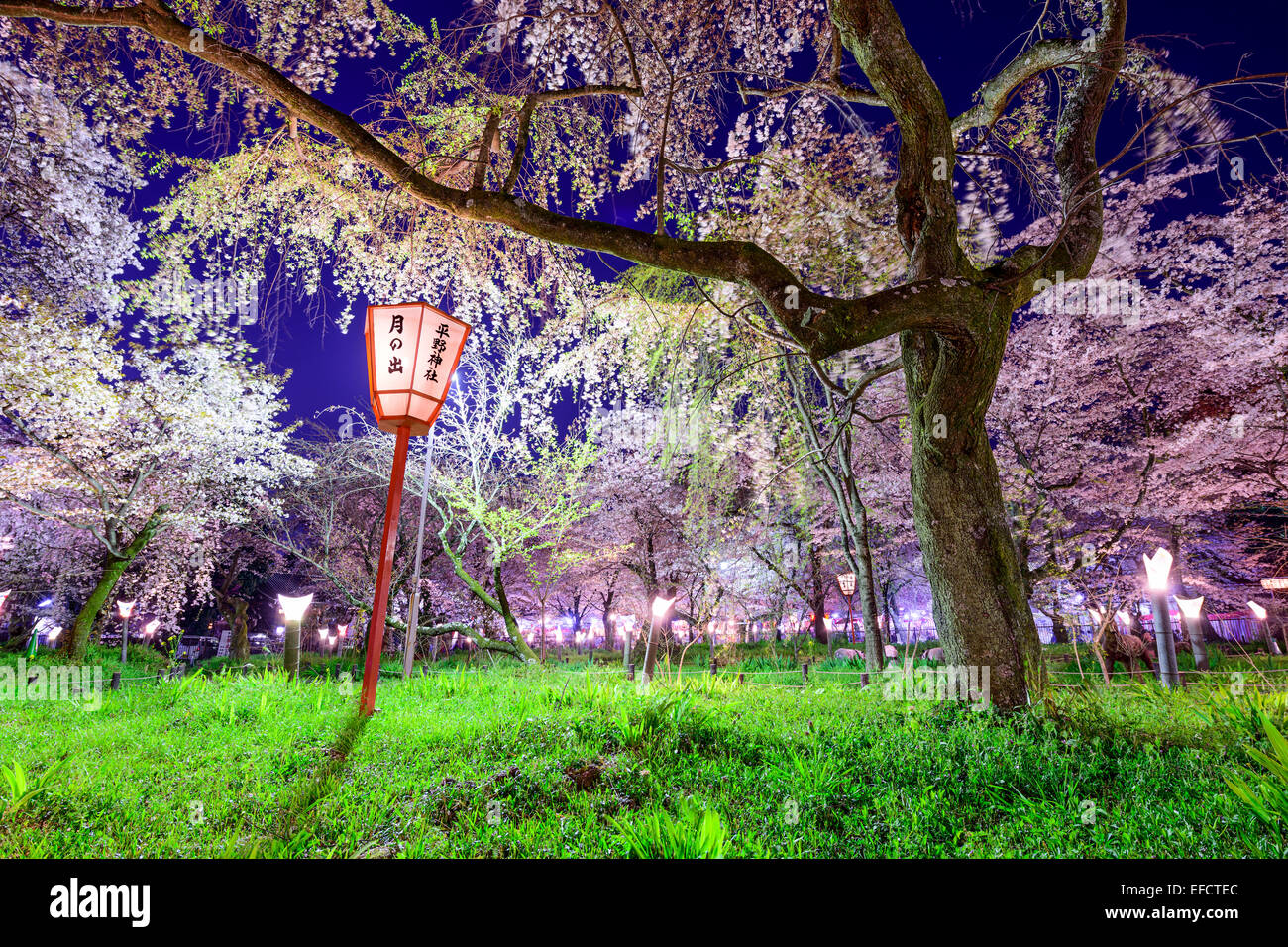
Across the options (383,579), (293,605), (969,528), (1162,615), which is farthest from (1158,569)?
(293,605)

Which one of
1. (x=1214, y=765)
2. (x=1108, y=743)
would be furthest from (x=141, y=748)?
(x=1214, y=765)

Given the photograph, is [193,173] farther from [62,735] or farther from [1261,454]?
[1261,454]

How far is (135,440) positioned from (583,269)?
46.8ft

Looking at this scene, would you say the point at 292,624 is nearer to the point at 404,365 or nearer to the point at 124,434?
the point at 404,365

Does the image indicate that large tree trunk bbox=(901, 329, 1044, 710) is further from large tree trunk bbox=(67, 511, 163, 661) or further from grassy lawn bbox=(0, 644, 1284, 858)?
large tree trunk bbox=(67, 511, 163, 661)

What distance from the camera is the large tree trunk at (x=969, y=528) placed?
4.01 metres

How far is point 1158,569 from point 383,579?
A: 8607 mm

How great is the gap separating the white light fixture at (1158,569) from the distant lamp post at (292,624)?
11046mm

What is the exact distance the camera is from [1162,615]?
7.16 m

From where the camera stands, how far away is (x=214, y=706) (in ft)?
16.4

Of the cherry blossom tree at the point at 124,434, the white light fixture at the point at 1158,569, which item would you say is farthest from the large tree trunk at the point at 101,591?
the white light fixture at the point at 1158,569

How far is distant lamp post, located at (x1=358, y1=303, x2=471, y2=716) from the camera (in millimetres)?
4109

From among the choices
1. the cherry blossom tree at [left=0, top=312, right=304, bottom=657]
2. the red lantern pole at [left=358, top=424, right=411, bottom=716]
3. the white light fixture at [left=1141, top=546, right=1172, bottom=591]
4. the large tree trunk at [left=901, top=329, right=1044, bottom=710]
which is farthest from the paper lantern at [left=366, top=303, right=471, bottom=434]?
the cherry blossom tree at [left=0, top=312, right=304, bottom=657]

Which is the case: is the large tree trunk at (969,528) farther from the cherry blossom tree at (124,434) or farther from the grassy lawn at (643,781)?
the cherry blossom tree at (124,434)
